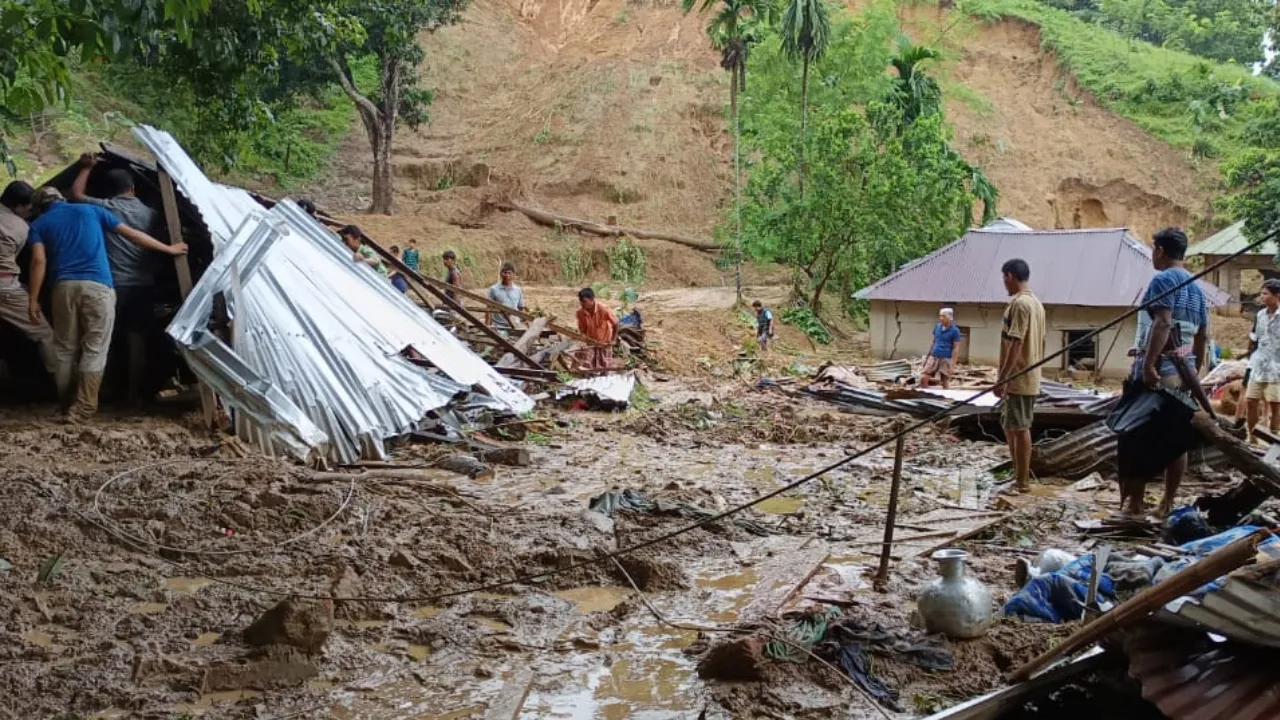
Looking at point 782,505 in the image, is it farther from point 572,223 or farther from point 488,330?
point 572,223

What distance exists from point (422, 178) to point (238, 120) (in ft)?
81.8

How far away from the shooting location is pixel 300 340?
810 cm

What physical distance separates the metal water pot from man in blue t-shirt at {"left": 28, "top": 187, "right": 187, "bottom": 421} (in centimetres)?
619

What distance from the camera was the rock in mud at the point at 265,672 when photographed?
3818 mm

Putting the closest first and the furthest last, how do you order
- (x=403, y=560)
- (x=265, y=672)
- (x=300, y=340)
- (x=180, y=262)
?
(x=265, y=672), (x=403, y=560), (x=180, y=262), (x=300, y=340)

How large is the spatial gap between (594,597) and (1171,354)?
11.9 ft

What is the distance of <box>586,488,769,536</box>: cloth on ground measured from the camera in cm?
650

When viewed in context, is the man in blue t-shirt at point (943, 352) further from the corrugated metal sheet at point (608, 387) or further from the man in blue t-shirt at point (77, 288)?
the man in blue t-shirt at point (77, 288)

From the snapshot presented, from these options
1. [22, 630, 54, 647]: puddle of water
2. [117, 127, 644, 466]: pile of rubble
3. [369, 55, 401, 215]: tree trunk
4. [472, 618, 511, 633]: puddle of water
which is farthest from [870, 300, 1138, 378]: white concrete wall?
[22, 630, 54, 647]: puddle of water

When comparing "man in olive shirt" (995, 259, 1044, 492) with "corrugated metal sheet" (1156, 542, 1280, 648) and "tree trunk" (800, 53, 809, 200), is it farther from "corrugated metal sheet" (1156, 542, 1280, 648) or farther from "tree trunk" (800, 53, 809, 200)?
"tree trunk" (800, 53, 809, 200)

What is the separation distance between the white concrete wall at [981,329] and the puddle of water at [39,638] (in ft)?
56.4

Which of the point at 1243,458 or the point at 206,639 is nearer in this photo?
the point at 206,639

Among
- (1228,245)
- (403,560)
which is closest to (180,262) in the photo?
(403,560)

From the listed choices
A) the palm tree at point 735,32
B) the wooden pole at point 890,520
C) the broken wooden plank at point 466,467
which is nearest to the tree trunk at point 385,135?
the palm tree at point 735,32
